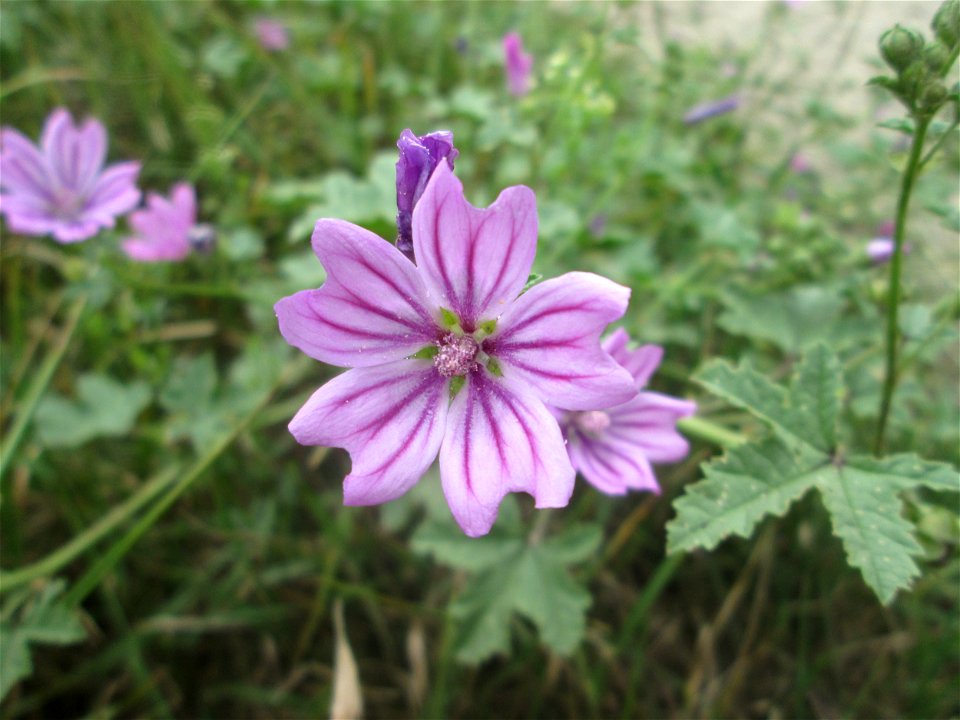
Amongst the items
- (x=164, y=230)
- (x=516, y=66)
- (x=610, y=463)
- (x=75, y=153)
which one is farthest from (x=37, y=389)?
(x=516, y=66)

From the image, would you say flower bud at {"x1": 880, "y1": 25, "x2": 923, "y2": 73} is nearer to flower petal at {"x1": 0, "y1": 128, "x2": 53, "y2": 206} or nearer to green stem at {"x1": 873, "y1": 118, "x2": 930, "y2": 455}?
green stem at {"x1": 873, "y1": 118, "x2": 930, "y2": 455}

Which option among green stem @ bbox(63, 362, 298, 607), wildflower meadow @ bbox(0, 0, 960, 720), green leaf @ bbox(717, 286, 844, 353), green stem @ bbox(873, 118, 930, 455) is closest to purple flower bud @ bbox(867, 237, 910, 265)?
wildflower meadow @ bbox(0, 0, 960, 720)

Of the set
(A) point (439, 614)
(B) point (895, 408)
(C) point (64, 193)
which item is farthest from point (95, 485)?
(B) point (895, 408)

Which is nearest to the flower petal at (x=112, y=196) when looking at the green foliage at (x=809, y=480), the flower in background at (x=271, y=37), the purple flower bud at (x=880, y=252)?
the flower in background at (x=271, y=37)

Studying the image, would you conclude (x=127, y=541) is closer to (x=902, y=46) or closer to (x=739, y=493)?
(x=739, y=493)

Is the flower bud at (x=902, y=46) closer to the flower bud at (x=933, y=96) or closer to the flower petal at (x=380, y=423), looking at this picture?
the flower bud at (x=933, y=96)
